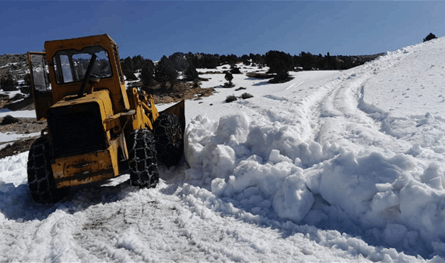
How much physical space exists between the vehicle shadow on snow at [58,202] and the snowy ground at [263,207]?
23 millimetres

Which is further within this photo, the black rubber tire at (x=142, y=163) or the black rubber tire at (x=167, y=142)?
the black rubber tire at (x=167, y=142)

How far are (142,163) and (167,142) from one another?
153cm

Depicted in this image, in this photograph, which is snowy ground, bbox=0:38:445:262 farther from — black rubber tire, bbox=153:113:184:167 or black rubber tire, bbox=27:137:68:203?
black rubber tire, bbox=153:113:184:167

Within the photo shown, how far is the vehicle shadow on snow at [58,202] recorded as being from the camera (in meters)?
4.71

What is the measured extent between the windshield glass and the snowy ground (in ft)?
7.54

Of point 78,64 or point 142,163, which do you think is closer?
point 142,163

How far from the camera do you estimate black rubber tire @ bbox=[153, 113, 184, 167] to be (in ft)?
22.0

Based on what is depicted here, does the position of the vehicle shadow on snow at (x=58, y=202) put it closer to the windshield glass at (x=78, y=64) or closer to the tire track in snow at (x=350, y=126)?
the windshield glass at (x=78, y=64)

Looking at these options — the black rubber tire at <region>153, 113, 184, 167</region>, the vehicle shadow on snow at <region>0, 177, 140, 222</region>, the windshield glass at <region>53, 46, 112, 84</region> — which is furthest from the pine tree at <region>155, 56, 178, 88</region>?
the vehicle shadow on snow at <region>0, 177, 140, 222</region>

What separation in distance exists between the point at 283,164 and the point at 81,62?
15.1 feet

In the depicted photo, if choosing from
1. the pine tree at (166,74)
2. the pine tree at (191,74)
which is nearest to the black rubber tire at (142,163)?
the pine tree at (166,74)

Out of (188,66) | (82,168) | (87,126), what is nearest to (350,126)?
(87,126)

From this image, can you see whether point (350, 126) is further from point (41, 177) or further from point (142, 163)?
point (41, 177)

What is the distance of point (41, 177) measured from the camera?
493 centimetres
